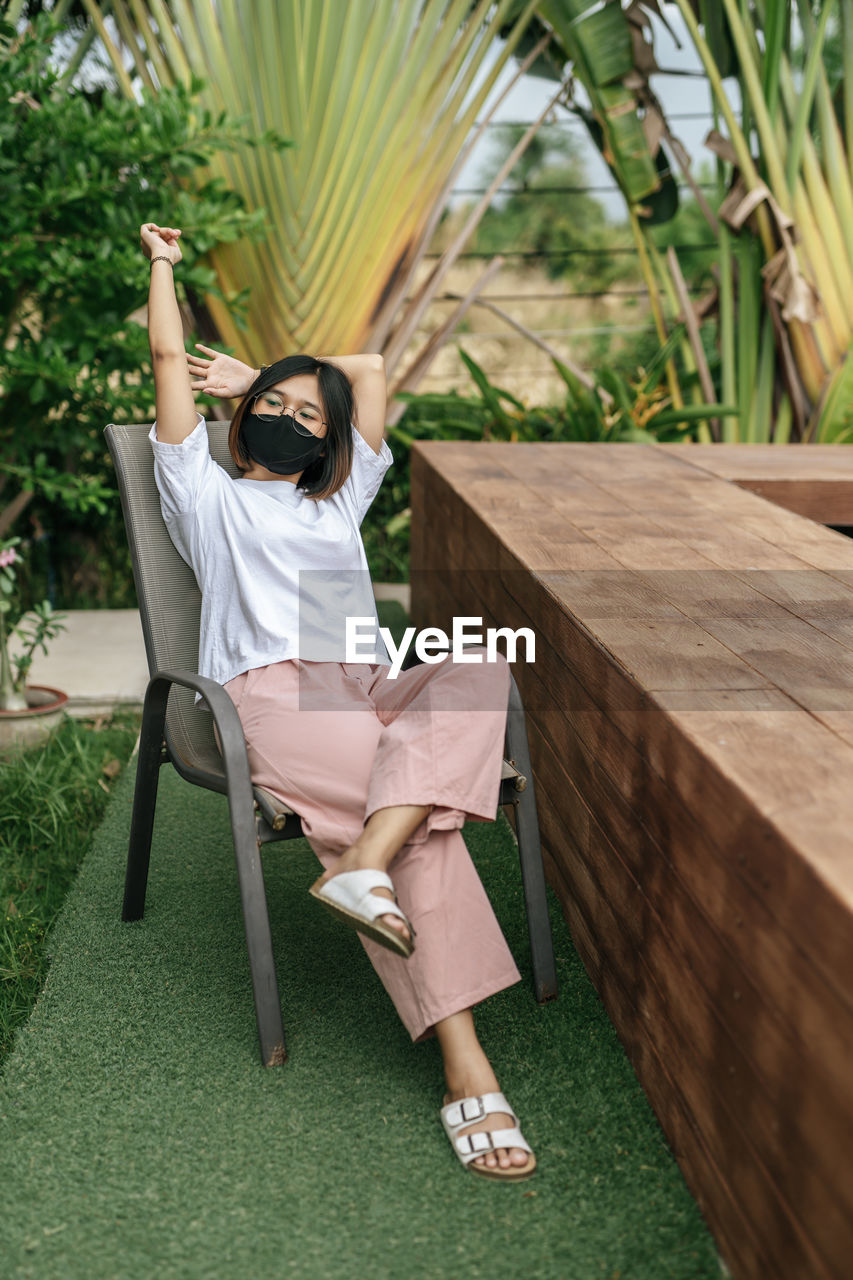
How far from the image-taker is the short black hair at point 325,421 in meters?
2.15

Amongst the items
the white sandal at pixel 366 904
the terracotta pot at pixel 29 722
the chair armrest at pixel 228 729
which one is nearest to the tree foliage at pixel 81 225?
the terracotta pot at pixel 29 722

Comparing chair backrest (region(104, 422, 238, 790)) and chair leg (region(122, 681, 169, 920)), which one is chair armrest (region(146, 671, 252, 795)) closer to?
chair leg (region(122, 681, 169, 920))

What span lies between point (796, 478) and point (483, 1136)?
2.25m

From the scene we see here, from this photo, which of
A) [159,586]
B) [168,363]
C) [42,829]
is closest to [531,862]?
[159,586]

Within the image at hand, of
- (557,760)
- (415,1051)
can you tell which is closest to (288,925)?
(415,1051)

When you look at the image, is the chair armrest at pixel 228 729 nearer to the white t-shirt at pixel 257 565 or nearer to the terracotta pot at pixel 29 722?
the white t-shirt at pixel 257 565

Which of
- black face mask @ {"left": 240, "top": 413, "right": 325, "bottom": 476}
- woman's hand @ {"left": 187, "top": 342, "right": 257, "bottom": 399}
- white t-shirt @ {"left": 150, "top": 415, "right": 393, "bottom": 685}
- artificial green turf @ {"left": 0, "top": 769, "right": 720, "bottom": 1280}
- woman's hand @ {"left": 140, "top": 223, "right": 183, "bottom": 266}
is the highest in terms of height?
woman's hand @ {"left": 140, "top": 223, "right": 183, "bottom": 266}

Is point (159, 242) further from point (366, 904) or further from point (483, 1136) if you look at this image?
point (483, 1136)

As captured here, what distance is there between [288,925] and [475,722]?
72 centimetres

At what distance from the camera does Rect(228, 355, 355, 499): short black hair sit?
7.06ft

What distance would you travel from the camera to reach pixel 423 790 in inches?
64.4

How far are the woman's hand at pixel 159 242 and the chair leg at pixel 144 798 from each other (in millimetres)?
814

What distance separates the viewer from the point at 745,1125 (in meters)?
1.23

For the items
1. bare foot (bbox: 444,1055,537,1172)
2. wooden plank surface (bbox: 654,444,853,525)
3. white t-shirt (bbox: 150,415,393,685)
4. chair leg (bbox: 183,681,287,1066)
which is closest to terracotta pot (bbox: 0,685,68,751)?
white t-shirt (bbox: 150,415,393,685)
